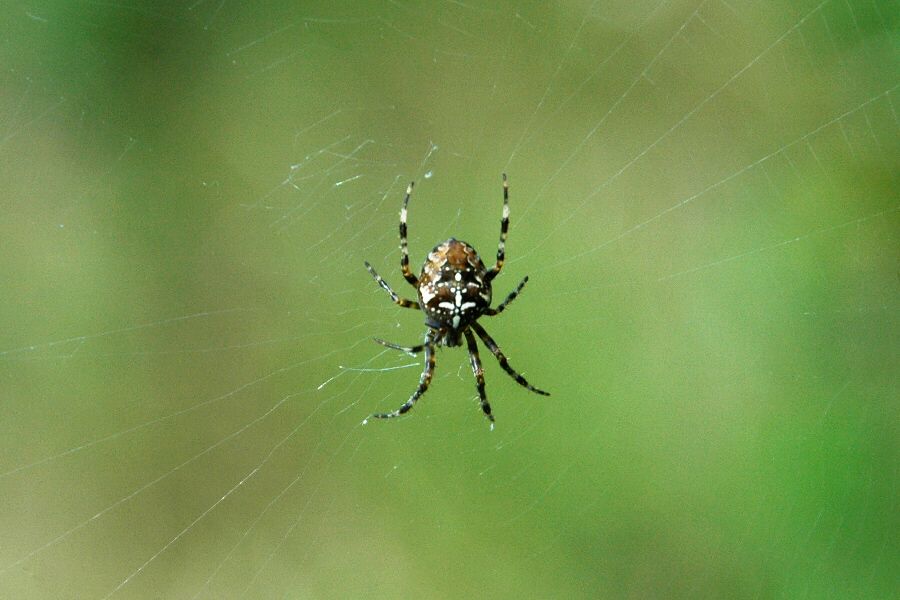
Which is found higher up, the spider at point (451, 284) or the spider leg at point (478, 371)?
the spider at point (451, 284)

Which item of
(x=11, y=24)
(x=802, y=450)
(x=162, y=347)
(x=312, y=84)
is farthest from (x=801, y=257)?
(x=11, y=24)

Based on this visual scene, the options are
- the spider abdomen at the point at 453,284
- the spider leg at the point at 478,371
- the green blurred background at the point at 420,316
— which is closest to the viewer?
the spider abdomen at the point at 453,284

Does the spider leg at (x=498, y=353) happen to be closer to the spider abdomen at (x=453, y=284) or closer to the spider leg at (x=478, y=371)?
the spider leg at (x=478, y=371)

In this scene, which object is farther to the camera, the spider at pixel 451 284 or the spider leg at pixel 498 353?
the spider leg at pixel 498 353

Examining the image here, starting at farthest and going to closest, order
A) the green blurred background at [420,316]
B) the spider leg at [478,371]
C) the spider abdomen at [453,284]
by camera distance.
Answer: the green blurred background at [420,316] → the spider leg at [478,371] → the spider abdomen at [453,284]

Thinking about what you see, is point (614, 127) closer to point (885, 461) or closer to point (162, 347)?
point (885, 461)

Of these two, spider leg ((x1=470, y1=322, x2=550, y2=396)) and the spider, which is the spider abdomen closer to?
the spider

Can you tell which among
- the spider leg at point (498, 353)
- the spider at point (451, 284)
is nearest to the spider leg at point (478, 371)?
the spider leg at point (498, 353)
